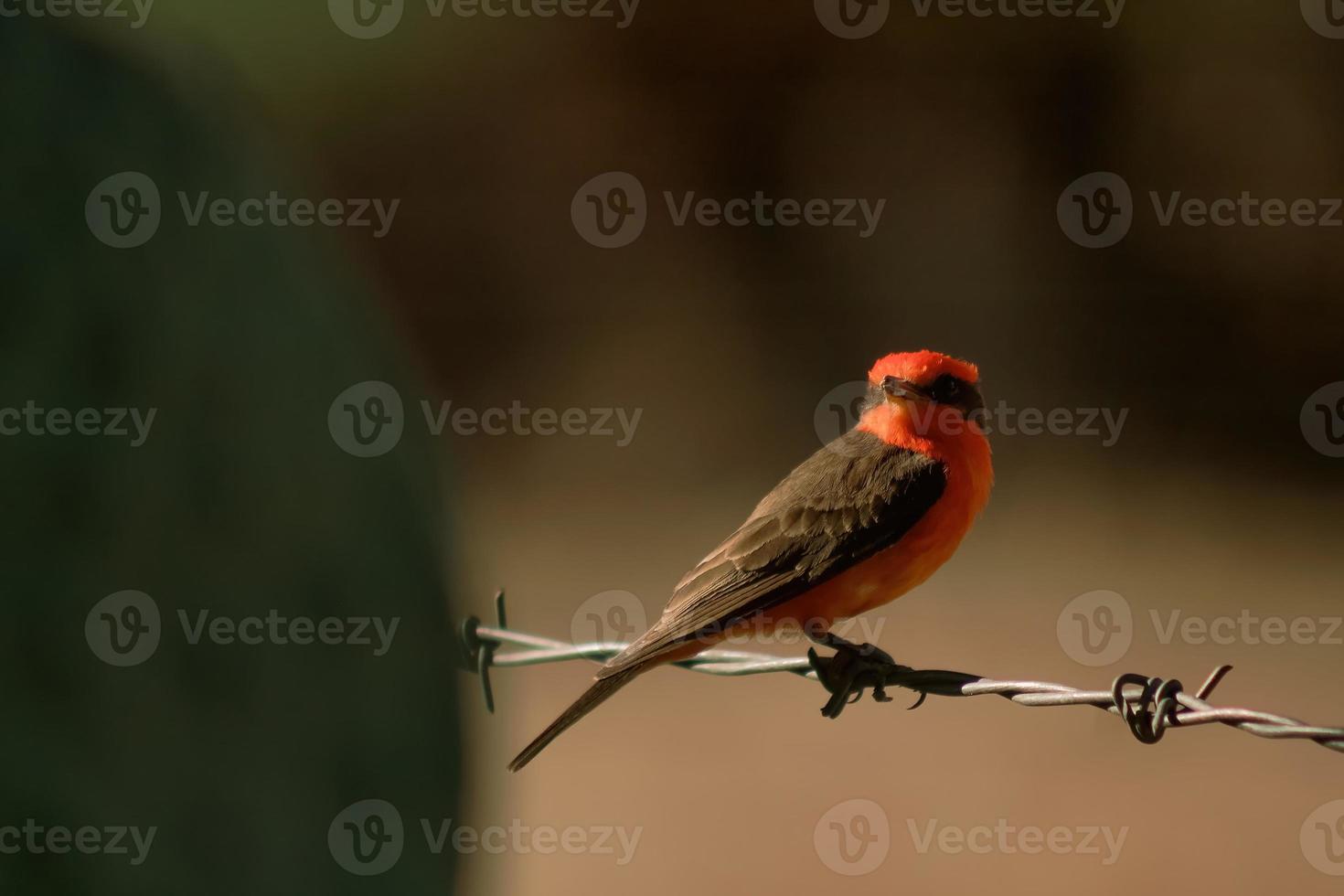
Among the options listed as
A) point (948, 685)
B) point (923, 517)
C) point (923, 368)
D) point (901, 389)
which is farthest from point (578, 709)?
point (923, 368)

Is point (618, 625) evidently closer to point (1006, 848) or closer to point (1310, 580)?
point (1006, 848)

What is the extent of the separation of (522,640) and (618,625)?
608 centimetres

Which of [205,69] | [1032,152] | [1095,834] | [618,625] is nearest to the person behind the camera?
[205,69]

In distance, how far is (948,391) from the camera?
16.4 ft

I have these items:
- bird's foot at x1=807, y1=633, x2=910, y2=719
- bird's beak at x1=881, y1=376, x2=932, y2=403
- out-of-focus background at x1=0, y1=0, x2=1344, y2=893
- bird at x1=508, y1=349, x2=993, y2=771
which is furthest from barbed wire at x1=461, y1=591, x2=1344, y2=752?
out-of-focus background at x1=0, y1=0, x2=1344, y2=893

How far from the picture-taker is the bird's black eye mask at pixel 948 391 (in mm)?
4930

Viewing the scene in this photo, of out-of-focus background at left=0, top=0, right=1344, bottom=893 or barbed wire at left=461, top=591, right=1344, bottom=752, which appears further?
out-of-focus background at left=0, top=0, right=1344, bottom=893

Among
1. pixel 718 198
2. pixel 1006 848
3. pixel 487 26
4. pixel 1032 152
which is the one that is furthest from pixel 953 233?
pixel 1006 848

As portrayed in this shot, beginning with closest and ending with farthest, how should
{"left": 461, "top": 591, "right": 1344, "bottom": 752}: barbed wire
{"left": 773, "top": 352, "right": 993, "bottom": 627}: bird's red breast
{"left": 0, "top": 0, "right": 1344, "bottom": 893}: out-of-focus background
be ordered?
{"left": 461, "top": 591, "right": 1344, "bottom": 752}: barbed wire → {"left": 773, "top": 352, "right": 993, "bottom": 627}: bird's red breast → {"left": 0, "top": 0, "right": 1344, "bottom": 893}: out-of-focus background

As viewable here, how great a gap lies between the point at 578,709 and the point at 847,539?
1.05 meters

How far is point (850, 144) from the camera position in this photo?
14.9 metres

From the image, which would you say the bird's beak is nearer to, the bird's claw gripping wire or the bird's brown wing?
the bird's brown wing

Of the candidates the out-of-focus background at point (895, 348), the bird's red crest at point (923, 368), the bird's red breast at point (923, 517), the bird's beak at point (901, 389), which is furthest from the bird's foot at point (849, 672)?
the out-of-focus background at point (895, 348)

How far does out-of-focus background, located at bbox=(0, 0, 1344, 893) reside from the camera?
9672mm
